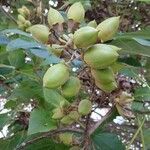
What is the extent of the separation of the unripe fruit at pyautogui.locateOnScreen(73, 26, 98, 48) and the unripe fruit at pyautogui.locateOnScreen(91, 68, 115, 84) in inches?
1.9

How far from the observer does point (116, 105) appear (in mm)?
854

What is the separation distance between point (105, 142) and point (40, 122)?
20cm

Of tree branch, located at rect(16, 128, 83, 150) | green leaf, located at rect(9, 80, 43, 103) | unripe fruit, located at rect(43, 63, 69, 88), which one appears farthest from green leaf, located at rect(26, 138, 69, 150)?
unripe fruit, located at rect(43, 63, 69, 88)

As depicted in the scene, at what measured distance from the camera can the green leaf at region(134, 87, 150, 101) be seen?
38.0 inches

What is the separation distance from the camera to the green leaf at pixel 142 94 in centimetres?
96

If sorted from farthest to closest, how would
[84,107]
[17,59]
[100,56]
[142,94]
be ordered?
[17,59] < [142,94] < [84,107] < [100,56]

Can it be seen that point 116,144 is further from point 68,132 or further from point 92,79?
point 92,79

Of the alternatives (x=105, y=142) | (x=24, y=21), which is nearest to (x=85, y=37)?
(x=105, y=142)

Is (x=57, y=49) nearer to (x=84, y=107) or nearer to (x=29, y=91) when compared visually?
(x=84, y=107)

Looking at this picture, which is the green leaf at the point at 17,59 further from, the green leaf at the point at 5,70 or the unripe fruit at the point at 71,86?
the unripe fruit at the point at 71,86

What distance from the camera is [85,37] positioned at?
744 mm

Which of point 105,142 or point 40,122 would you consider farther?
point 105,142

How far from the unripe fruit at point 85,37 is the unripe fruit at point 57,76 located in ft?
0.15

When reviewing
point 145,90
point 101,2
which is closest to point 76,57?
point 145,90
